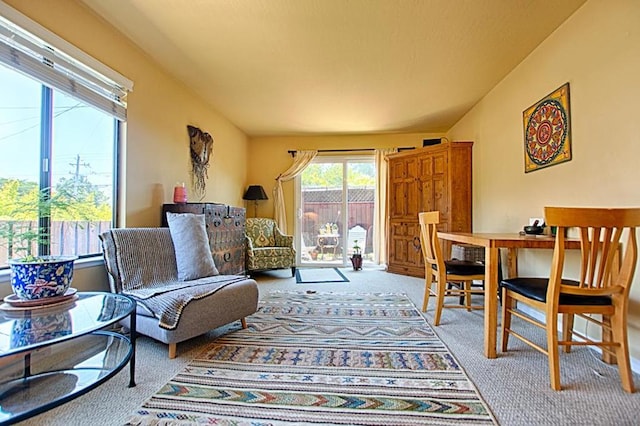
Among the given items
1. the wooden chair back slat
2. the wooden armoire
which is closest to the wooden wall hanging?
the wooden armoire

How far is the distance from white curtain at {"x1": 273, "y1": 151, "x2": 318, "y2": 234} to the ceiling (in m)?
1.43

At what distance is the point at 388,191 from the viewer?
197 inches

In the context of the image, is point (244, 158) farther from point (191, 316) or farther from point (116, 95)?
point (191, 316)

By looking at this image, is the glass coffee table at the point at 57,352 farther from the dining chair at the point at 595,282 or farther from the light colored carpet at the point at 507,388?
the dining chair at the point at 595,282

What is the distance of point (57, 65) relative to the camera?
1977 mm

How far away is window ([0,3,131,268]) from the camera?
176 centimetres

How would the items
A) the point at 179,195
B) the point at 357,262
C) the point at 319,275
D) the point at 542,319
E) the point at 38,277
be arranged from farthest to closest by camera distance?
1. the point at 357,262
2. the point at 319,275
3. the point at 179,195
4. the point at 542,319
5. the point at 38,277

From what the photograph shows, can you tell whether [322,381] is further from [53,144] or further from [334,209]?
[334,209]

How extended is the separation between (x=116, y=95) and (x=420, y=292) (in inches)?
141

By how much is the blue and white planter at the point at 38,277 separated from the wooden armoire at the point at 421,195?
389 centimetres

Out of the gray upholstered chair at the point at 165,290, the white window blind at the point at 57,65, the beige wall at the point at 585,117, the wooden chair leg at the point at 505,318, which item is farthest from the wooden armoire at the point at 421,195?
the white window blind at the point at 57,65

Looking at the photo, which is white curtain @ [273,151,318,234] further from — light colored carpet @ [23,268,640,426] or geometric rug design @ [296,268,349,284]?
light colored carpet @ [23,268,640,426]

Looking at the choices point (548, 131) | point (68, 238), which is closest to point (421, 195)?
point (548, 131)

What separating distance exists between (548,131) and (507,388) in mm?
2082
